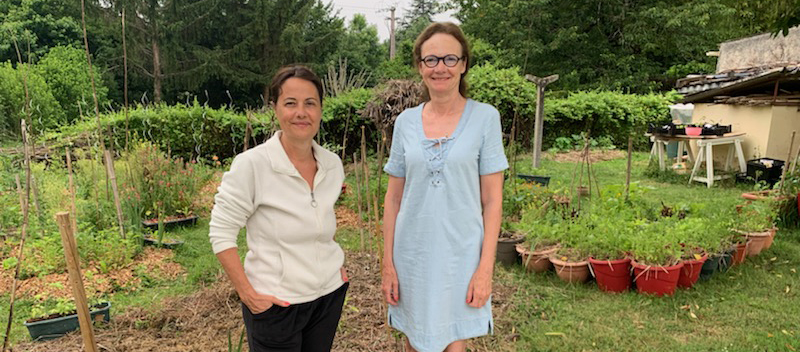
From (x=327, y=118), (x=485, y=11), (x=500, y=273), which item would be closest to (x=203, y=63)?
(x=485, y=11)

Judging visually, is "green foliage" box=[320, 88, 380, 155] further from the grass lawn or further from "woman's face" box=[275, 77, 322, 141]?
"woman's face" box=[275, 77, 322, 141]

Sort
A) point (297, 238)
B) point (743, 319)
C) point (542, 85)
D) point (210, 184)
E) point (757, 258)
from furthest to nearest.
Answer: point (542, 85) → point (210, 184) → point (757, 258) → point (743, 319) → point (297, 238)

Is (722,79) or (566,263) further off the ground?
(722,79)

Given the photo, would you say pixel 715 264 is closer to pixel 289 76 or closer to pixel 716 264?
pixel 716 264

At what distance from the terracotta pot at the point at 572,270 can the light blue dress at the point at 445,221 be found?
2283 millimetres

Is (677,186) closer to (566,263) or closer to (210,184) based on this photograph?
(566,263)

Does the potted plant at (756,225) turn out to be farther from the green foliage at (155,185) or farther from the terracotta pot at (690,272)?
the green foliage at (155,185)

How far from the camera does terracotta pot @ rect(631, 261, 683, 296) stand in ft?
11.1

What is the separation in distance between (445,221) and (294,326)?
1.95ft

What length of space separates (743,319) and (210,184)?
655 centimetres

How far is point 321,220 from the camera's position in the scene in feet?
4.93

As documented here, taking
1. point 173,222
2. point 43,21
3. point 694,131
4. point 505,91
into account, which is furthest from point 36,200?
point 43,21

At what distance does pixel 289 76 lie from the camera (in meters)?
1.47

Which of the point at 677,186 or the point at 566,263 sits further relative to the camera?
the point at 677,186
